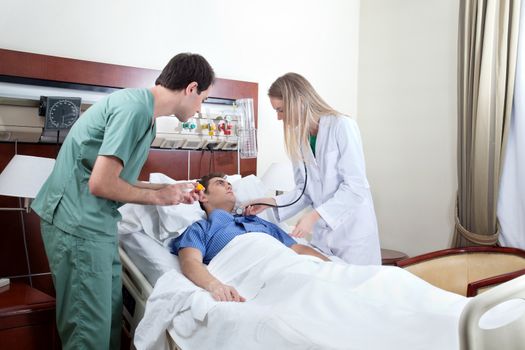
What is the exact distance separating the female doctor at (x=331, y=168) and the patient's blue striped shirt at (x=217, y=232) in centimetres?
15

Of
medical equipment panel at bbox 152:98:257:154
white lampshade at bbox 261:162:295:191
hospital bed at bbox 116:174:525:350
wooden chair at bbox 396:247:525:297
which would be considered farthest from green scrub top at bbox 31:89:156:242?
wooden chair at bbox 396:247:525:297

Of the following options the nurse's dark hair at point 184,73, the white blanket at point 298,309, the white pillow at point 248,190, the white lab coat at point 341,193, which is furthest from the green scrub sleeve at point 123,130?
the white pillow at point 248,190

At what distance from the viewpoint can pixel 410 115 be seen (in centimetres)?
311

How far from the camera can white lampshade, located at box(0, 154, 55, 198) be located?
1829 mm

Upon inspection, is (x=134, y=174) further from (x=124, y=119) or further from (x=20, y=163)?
(x=20, y=163)

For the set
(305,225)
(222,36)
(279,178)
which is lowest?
(305,225)

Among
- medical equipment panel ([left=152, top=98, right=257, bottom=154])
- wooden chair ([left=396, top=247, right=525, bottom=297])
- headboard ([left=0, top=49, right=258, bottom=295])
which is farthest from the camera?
medical equipment panel ([left=152, top=98, right=257, bottom=154])

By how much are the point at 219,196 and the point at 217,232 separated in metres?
0.34

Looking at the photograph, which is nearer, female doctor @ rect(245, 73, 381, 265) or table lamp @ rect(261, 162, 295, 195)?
female doctor @ rect(245, 73, 381, 265)

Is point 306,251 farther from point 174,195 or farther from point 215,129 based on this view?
point 215,129

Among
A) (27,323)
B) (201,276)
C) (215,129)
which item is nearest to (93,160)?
(201,276)

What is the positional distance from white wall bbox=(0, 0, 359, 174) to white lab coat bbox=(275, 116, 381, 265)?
101 cm

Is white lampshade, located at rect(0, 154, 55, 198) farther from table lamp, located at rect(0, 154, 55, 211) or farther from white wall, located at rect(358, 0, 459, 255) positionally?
white wall, located at rect(358, 0, 459, 255)

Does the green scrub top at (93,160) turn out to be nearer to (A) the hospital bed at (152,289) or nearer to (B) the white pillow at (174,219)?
(A) the hospital bed at (152,289)
